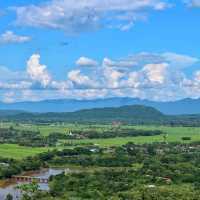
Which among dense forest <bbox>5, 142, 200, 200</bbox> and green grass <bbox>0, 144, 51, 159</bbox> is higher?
green grass <bbox>0, 144, 51, 159</bbox>

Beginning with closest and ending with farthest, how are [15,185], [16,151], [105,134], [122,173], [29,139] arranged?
[15,185] → [122,173] → [16,151] → [29,139] → [105,134]

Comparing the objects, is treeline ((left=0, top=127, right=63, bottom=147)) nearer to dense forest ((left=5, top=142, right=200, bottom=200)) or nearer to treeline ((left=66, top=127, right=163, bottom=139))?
treeline ((left=66, top=127, right=163, bottom=139))

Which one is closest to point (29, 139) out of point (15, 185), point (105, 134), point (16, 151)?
point (105, 134)

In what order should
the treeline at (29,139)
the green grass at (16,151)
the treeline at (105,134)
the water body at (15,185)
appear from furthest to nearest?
the treeline at (105,134) < the treeline at (29,139) < the green grass at (16,151) < the water body at (15,185)

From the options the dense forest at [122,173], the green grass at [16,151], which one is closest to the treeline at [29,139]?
the green grass at [16,151]

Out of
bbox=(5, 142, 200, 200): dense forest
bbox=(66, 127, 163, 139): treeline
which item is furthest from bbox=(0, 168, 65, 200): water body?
bbox=(66, 127, 163, 139): treeline

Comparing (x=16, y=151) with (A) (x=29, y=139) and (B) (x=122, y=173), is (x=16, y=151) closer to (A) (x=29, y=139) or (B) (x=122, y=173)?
(A) (x=29, y=139)

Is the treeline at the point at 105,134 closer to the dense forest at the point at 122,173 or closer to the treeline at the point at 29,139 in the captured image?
the treeline at the point at 29,139

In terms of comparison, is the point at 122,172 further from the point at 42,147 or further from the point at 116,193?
the point at 42,147

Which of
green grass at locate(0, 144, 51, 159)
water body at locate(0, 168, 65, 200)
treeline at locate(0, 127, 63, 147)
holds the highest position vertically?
treeline at locate(0, 127, 63, 147)

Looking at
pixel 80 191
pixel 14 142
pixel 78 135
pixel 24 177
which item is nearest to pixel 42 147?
pixel 14 142
